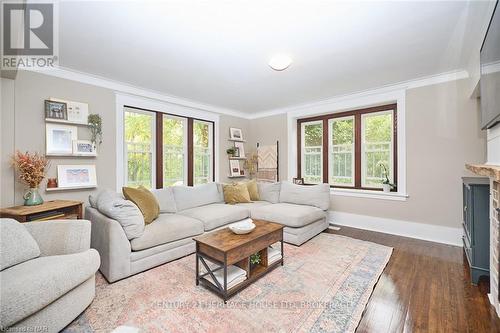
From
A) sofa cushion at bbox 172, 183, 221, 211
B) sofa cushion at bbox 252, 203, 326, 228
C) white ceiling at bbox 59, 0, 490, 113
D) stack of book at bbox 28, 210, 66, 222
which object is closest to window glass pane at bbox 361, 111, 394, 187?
white ceiling at bbox 59, 0, 490, 113

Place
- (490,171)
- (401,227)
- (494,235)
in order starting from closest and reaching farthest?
(490,171)
(494,235)
(401,227)

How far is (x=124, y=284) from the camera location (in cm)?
220

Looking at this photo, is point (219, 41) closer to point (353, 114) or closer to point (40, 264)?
point (40, 264)

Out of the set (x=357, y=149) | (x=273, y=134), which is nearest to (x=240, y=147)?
(x=273, y=134)

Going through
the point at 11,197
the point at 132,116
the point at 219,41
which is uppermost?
the point at 219,41

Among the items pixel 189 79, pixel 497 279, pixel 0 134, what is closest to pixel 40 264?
pixel 0 134

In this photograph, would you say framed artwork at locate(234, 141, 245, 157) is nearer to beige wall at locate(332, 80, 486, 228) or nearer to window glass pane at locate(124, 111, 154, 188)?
window glass pane at locate(124, 111, 154, 188)

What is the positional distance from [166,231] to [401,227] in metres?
3.67

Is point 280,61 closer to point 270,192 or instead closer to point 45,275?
point 270,192

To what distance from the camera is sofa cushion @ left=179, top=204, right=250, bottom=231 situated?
10.5 feet

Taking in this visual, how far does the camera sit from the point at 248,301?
1922mm

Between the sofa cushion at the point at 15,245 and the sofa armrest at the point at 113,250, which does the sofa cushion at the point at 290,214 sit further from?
the sofa cushion at the point at 15,245

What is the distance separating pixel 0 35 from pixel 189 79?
76.7 inches

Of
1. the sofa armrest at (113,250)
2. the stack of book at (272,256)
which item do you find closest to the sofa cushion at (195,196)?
the sofa armrest at (113,250)
